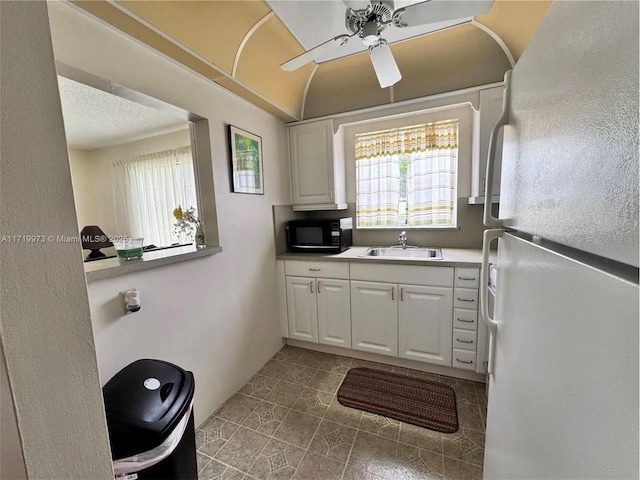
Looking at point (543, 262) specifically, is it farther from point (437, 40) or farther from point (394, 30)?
point (437, 40)

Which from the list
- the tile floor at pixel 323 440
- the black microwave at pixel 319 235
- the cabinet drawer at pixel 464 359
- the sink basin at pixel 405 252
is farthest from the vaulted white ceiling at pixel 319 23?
the tile floor at pixel 323 440

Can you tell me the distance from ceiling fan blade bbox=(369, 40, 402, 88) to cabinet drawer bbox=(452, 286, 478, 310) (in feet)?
5.13

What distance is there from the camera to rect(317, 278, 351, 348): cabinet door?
230 centimetres

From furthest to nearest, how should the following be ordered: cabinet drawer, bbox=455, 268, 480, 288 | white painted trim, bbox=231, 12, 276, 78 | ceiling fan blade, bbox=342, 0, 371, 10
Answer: cabinet drawer, bbox=455, 268, 480, 288 → white painted trim, bbox=231, 12, 276, 78 → ceiling fan blade, bbox=342, 0, 371, 10

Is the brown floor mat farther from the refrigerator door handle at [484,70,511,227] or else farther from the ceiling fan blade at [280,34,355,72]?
the ceiling fan blade at [280,34,355,72]

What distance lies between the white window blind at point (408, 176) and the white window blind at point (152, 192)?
5.72 ft

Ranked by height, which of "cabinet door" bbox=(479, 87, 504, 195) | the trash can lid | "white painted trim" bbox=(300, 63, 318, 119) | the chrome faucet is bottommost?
the trash can lid

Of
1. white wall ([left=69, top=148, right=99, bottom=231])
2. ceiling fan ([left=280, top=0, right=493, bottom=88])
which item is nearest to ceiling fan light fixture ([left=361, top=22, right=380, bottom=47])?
ceiling fan ([left=280, top=0, right=493, bottom=88])

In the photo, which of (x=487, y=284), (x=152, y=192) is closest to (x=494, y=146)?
(x=487, y=284)

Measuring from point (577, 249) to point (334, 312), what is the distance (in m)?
2.06

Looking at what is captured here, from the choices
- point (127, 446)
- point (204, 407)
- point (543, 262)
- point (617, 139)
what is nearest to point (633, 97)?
point (617, 139)

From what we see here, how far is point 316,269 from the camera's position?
2.37 metres

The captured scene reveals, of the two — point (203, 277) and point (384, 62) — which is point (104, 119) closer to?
point (203, 277)

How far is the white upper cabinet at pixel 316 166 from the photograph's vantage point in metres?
2.50
